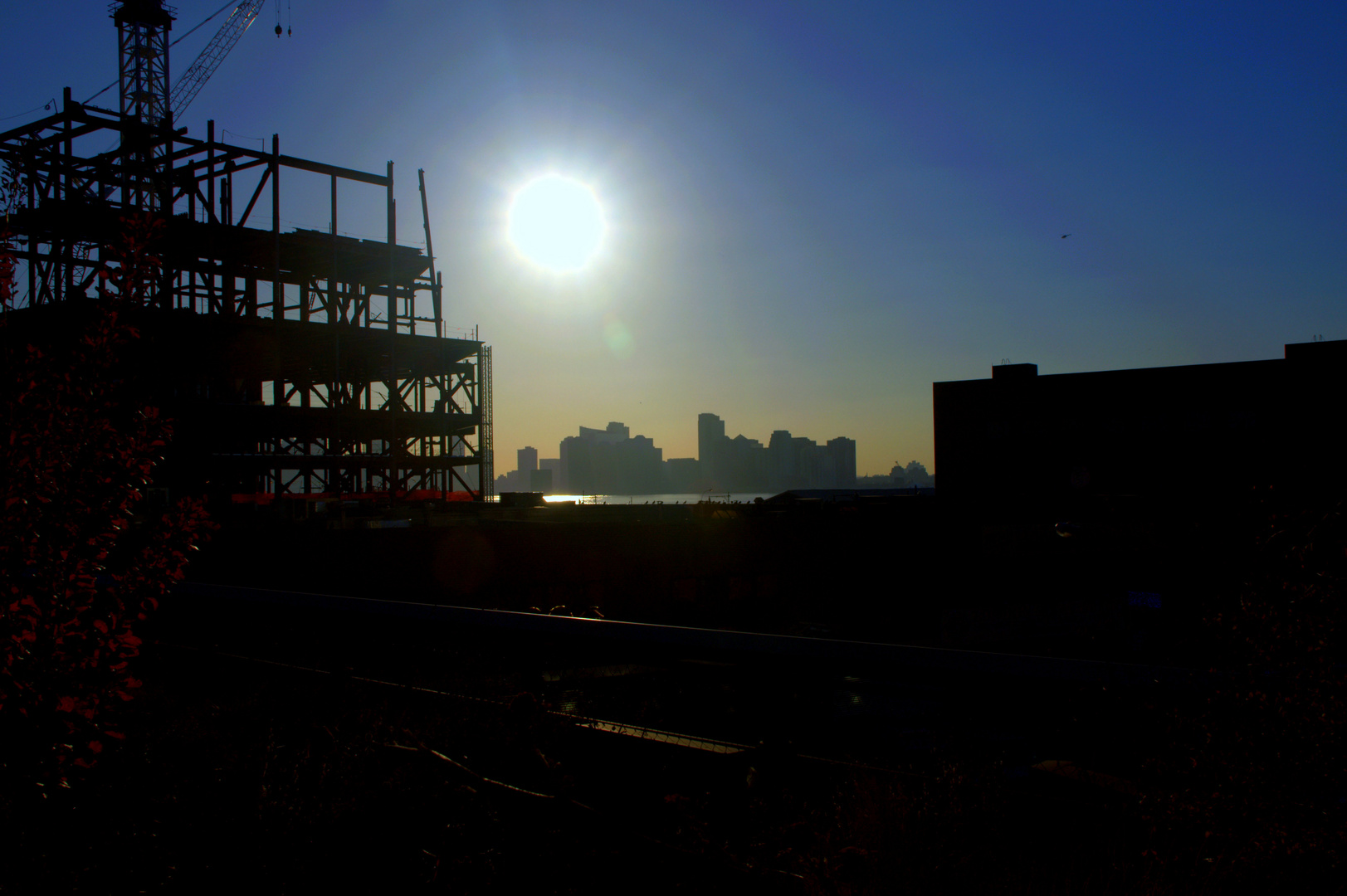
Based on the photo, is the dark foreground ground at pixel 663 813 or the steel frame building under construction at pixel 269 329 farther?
the steel frame building under construction at pixel 269 329

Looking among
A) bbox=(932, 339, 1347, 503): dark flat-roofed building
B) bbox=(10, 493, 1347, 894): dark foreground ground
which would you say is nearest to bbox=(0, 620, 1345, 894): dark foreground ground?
bbox=(10, 493, 1347, 894): dark foreground ground

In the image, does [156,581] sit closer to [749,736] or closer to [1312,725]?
[749,736]

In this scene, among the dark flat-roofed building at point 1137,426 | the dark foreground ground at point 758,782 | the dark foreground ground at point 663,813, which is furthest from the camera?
the dark flat-roofed building at point 1137,426

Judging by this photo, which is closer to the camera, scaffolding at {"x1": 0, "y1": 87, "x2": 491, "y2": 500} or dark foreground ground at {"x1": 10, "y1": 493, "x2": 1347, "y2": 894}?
dark foreground ground at {"x1": 10, "y1": 493, "x2": 1347, "y2": 894}

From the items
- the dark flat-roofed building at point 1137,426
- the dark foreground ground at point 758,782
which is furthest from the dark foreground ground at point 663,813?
the dark flat-roofed building at point 1137,426

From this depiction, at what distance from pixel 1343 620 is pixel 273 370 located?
181 feet

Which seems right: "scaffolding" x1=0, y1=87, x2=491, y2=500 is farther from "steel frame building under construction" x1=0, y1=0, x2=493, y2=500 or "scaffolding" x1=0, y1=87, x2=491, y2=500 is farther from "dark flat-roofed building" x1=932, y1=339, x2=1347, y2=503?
"dark flat-roofed building" x1=932, y1=339, x2=1347, y2=503

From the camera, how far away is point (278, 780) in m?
3.49

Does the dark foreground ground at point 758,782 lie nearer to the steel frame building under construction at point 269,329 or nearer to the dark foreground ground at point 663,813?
the dark foreground ground at point 663,813

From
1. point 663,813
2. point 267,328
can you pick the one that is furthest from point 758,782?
point 267,328

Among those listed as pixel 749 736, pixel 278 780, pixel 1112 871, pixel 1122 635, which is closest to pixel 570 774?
pixel 749 736

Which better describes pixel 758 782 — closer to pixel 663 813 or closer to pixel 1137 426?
pixel 663 813

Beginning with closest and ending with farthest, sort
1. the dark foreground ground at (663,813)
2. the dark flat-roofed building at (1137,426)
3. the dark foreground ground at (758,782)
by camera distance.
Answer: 1. the dark foreground ground at (758,782)
2. the dark foreground ground at (663,813)
3. the dark flat-roofed building at (1137,426)

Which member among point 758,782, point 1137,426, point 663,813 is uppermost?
point 1137,426
